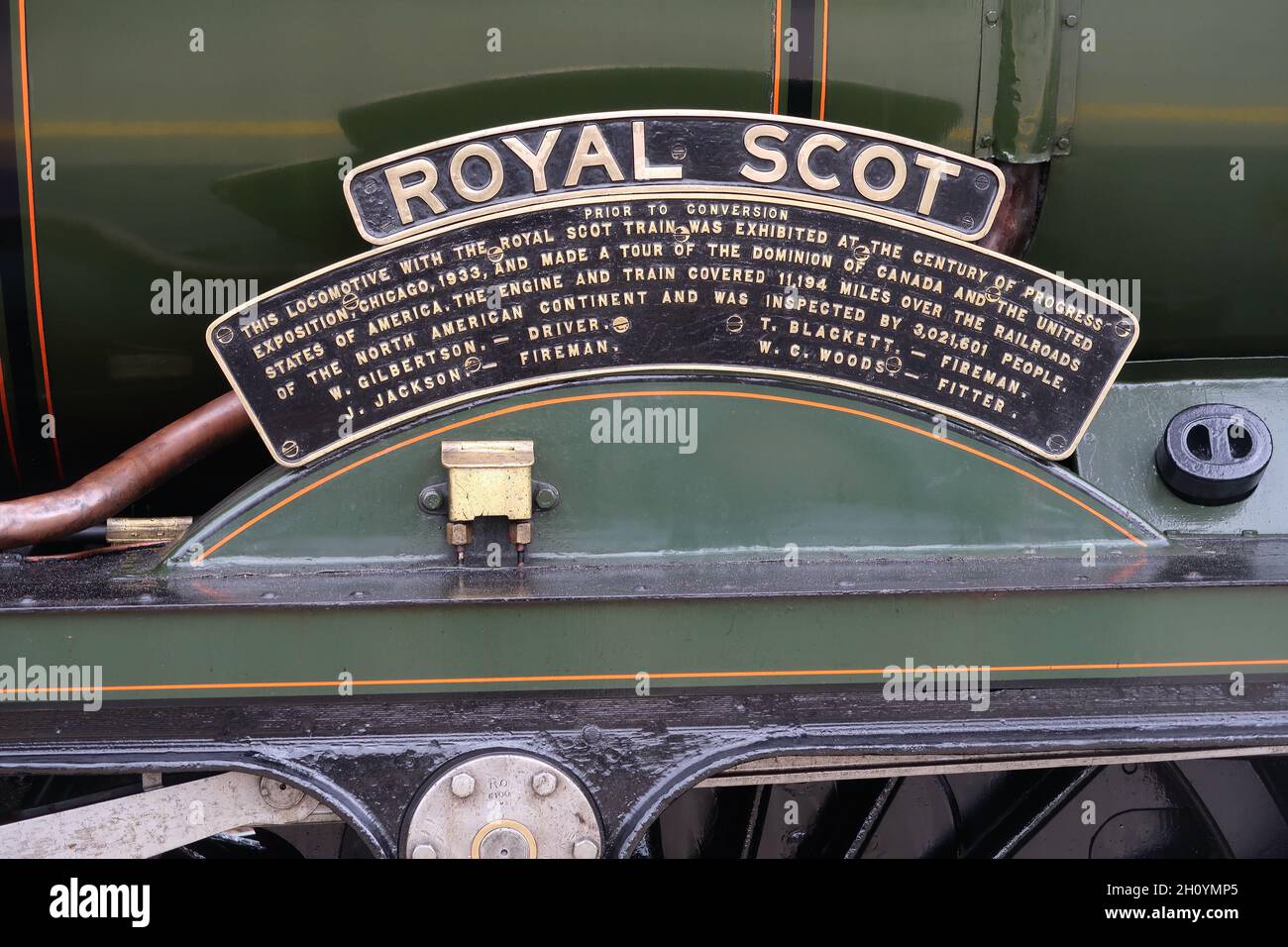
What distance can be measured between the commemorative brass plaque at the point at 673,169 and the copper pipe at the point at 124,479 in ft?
1.77

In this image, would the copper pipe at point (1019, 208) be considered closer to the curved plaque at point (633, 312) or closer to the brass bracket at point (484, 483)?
the curved plaque at point (633, 312)

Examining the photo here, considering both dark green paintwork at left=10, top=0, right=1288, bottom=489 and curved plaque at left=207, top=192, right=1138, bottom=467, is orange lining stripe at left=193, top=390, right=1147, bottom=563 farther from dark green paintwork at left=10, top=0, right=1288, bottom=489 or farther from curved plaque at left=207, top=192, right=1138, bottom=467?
dark green paintwork at left=10, top=0, right=1288, bottom=489

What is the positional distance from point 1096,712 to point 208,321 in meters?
1.89

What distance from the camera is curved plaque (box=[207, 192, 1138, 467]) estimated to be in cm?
231

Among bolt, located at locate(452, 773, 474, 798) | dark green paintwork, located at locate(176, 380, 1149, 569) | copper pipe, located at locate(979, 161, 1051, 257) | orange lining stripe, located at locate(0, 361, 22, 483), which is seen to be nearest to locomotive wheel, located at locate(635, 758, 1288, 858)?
dark green paintwork, located at locate(176, 380, 1149, 569)

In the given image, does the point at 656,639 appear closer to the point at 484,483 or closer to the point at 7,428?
the point at 484,483

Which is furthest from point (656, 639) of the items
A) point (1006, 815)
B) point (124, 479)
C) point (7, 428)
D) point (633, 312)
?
point (7, 428)

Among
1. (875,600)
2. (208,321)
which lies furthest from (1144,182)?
(208,321)

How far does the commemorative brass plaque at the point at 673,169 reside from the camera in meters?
2.27

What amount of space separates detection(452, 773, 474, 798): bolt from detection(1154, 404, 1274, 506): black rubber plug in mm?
1553

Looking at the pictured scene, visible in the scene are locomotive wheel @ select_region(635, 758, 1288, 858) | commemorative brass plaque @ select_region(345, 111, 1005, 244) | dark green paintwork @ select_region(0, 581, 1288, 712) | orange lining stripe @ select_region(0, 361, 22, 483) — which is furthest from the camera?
locomotive wheel @ select_region(635, 758, 1288, 858)

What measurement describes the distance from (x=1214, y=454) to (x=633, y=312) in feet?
Result: 4.06
